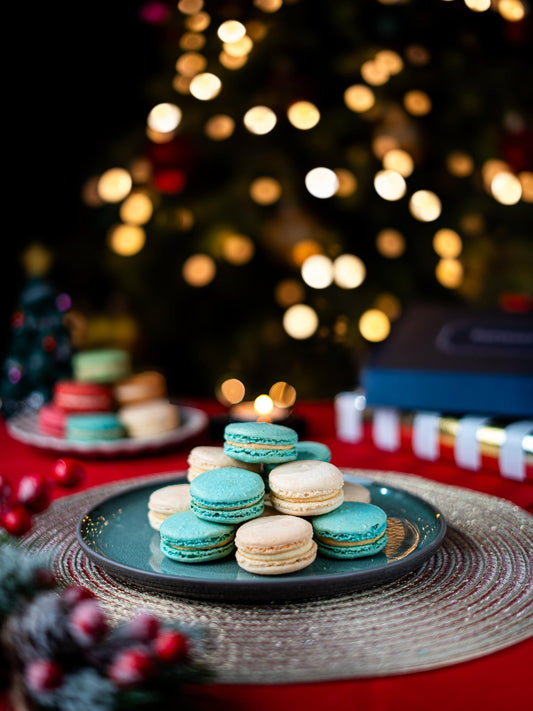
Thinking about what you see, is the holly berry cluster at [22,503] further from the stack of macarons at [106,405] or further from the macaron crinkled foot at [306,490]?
the stack of macarons at [106,405]

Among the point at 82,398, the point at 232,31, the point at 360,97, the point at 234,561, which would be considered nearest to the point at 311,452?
the point at 234,561

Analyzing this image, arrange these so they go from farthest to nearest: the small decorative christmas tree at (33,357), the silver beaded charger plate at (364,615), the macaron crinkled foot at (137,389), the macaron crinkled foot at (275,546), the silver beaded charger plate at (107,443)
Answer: the small decorative christmas tree at (33,357)
the macaron crinkled foot at (137,389)
the silver beaded charger plate at (107,443)
the macaron crinkled foot at (275,546)
the silver beaded charger plate at (364,615)

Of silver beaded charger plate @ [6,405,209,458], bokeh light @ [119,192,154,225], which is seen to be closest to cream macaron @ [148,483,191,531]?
silver beaded charger plate @ [6,405,209,458]

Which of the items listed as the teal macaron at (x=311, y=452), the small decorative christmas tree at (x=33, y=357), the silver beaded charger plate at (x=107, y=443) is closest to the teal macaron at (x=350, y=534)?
the teal macaron at (x=311, y=452)

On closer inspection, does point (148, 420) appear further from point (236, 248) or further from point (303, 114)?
point (303, 114)

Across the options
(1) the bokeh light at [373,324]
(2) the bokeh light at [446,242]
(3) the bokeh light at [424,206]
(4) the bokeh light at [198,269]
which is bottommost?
(1) the bokeh light at [373,324]

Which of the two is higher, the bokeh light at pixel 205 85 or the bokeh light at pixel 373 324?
the bokeh light at pixel 205 85
